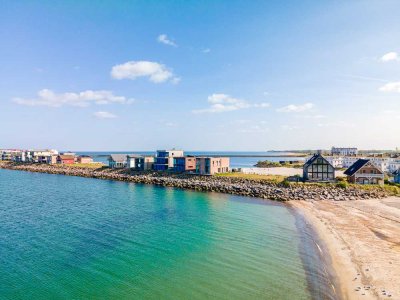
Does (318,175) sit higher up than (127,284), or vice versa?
(318,175)

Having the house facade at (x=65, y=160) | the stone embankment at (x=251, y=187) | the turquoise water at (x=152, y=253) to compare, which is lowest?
the turquoise water at (x=152, y=253)

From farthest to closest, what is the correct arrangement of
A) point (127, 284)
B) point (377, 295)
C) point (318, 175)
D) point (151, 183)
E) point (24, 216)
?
point (151, 183) < point (318, 175) < point (24, 216) < point (127, 284) < point (377, 295)

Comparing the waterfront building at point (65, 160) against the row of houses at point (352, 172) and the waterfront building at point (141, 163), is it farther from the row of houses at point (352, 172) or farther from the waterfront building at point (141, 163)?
the row of houses at point (352, 172)

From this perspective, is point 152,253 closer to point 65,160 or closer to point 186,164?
point 186,164

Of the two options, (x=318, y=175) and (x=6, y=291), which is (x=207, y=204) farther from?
(x=6, y=291)

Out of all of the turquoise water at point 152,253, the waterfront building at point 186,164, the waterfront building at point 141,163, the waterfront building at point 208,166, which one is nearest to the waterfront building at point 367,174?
the turquoise water at point 152,253

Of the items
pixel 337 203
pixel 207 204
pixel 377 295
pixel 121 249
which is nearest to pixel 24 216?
pixel 121 249

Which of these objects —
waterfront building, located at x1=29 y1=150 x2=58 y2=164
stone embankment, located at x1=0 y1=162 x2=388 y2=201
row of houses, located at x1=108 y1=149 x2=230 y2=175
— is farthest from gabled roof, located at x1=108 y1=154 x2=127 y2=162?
waterfront building, located at x1=29 y1=150 x2=58 y2=164
